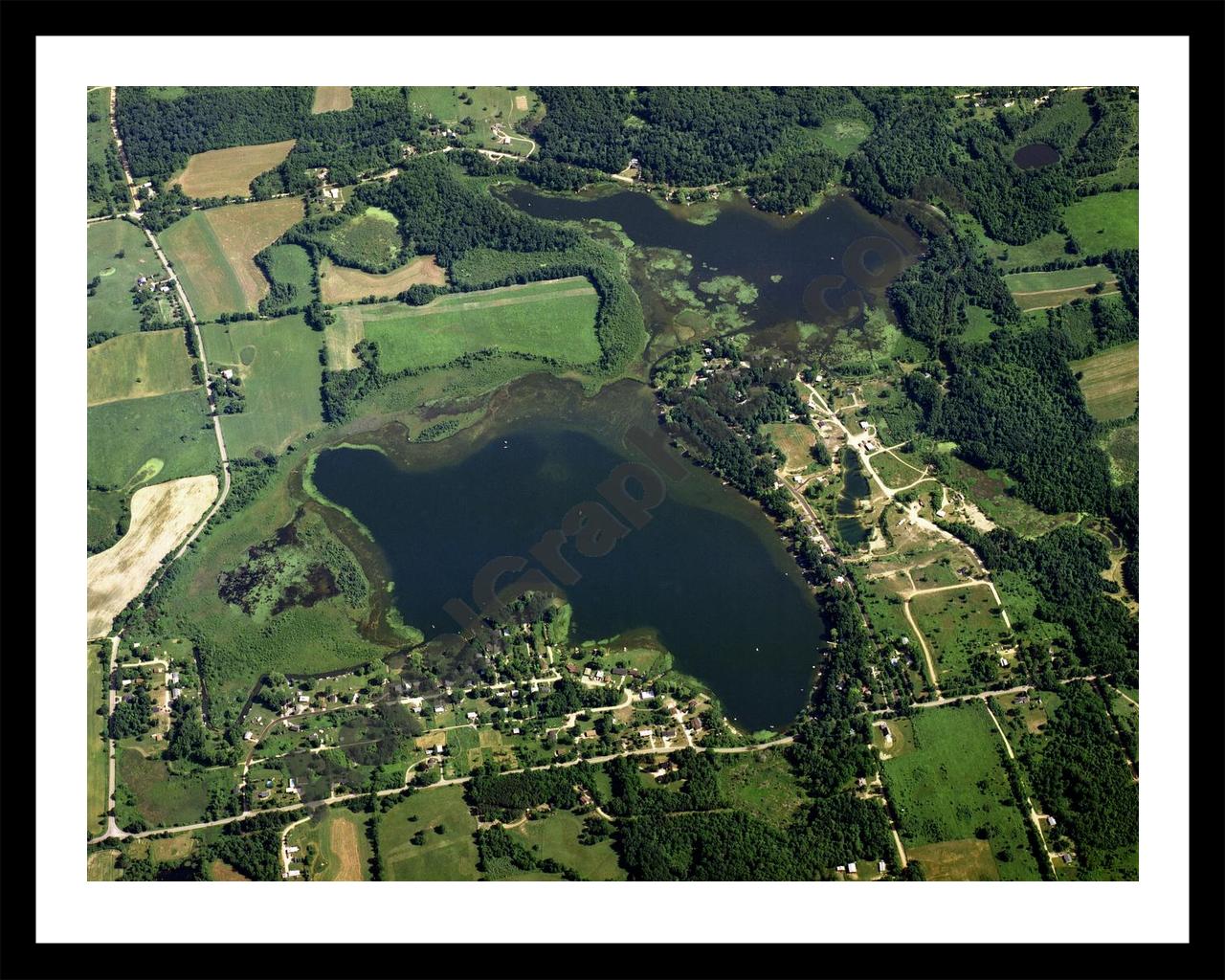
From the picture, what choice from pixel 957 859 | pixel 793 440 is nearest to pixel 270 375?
pixel 793 440

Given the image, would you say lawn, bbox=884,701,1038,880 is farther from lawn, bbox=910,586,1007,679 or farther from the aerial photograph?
lawn, bbox=910,586,1007,679

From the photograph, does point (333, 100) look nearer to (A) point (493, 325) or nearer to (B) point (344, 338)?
(B) point (344, 338)

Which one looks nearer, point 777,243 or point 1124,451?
point 1124,451

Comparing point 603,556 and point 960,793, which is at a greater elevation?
point 603,556

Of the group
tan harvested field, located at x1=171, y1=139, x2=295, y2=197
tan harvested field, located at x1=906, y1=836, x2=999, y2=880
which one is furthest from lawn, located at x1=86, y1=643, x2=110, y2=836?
tan harvested field, located at x1=906, y1=836, x2=999, y2=880

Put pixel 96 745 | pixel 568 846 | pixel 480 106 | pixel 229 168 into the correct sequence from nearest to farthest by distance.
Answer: pixel 568 846 → pixel 96 745 → pixel 229 168 → pixel 480 106

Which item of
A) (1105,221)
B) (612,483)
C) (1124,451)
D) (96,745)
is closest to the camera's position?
(96,745)

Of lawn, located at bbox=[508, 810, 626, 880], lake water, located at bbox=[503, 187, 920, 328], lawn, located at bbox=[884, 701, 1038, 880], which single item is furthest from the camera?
lake water, located at bbox=[503, 187, 920, 328]

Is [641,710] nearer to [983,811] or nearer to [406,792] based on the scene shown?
[406,792]
